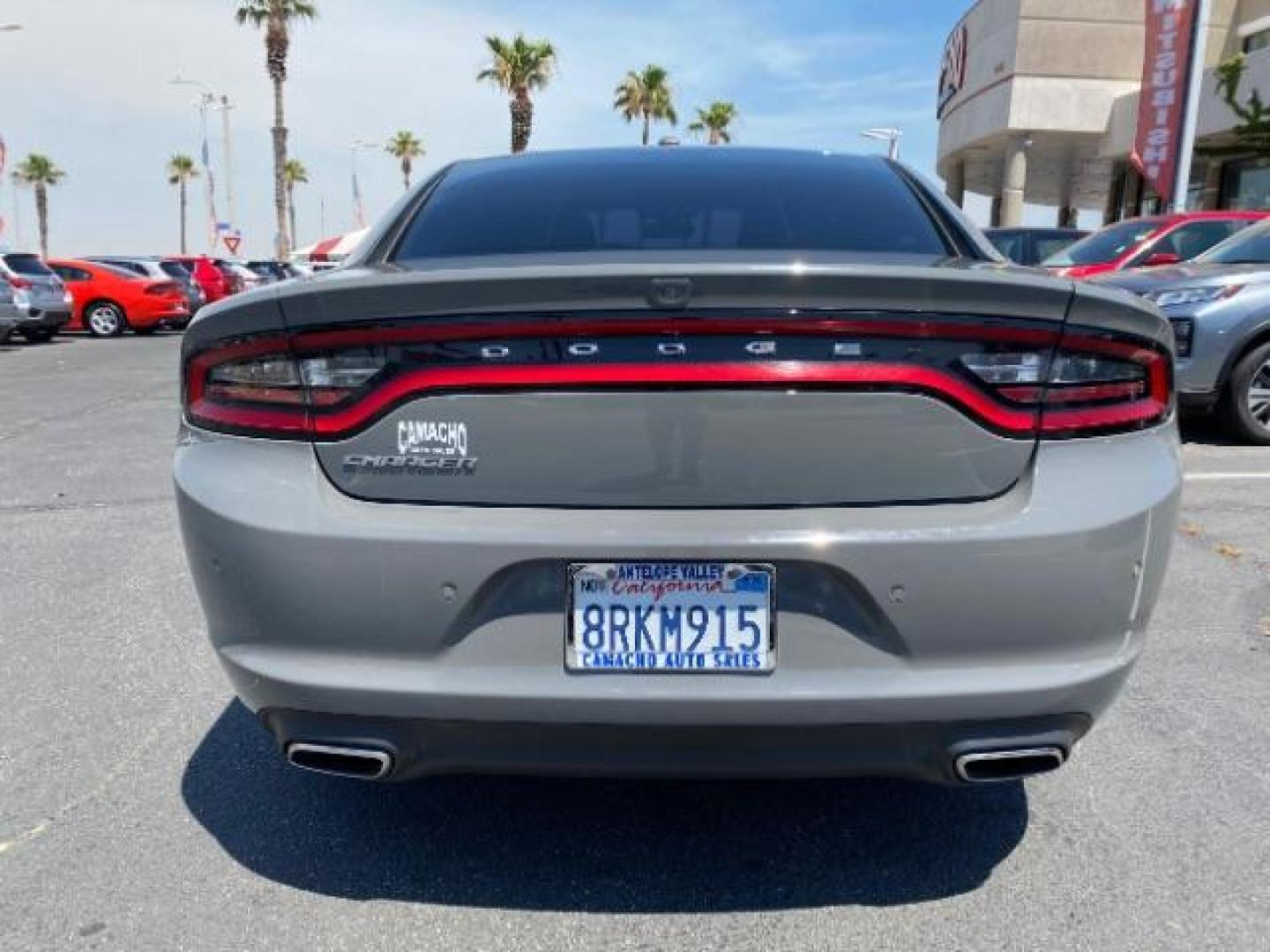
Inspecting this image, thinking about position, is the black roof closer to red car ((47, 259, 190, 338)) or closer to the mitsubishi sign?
red car ((47, 259, 190, 338))

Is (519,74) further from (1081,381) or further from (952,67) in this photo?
(1081,381)

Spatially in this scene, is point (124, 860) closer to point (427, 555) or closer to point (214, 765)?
point (214, 765)

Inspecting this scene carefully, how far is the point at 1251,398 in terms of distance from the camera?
7195 millimetres

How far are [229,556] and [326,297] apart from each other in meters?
0.53

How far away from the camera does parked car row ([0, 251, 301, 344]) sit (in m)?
16.5

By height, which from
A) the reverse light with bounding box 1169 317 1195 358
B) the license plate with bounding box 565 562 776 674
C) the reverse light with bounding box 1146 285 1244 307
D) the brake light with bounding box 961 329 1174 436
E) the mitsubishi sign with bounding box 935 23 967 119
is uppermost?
the mitsubishi sign with bounding box 935 23 967 119

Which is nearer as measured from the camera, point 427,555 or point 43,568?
point 427,555

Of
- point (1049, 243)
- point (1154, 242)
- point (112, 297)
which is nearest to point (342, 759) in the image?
point (1154, 242)

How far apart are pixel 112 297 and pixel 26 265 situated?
2751 millimetres


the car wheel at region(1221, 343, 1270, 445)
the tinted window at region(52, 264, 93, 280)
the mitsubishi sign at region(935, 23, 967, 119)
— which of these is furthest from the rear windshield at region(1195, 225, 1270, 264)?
the mitsubishi sign at region(935, 23, 967, 119)

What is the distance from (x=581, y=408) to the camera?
6.09ft

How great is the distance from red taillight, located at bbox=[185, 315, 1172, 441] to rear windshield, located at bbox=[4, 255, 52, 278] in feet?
58.3

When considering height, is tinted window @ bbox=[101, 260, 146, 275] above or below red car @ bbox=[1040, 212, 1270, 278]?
below

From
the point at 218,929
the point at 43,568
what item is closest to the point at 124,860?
the point at 218,929
